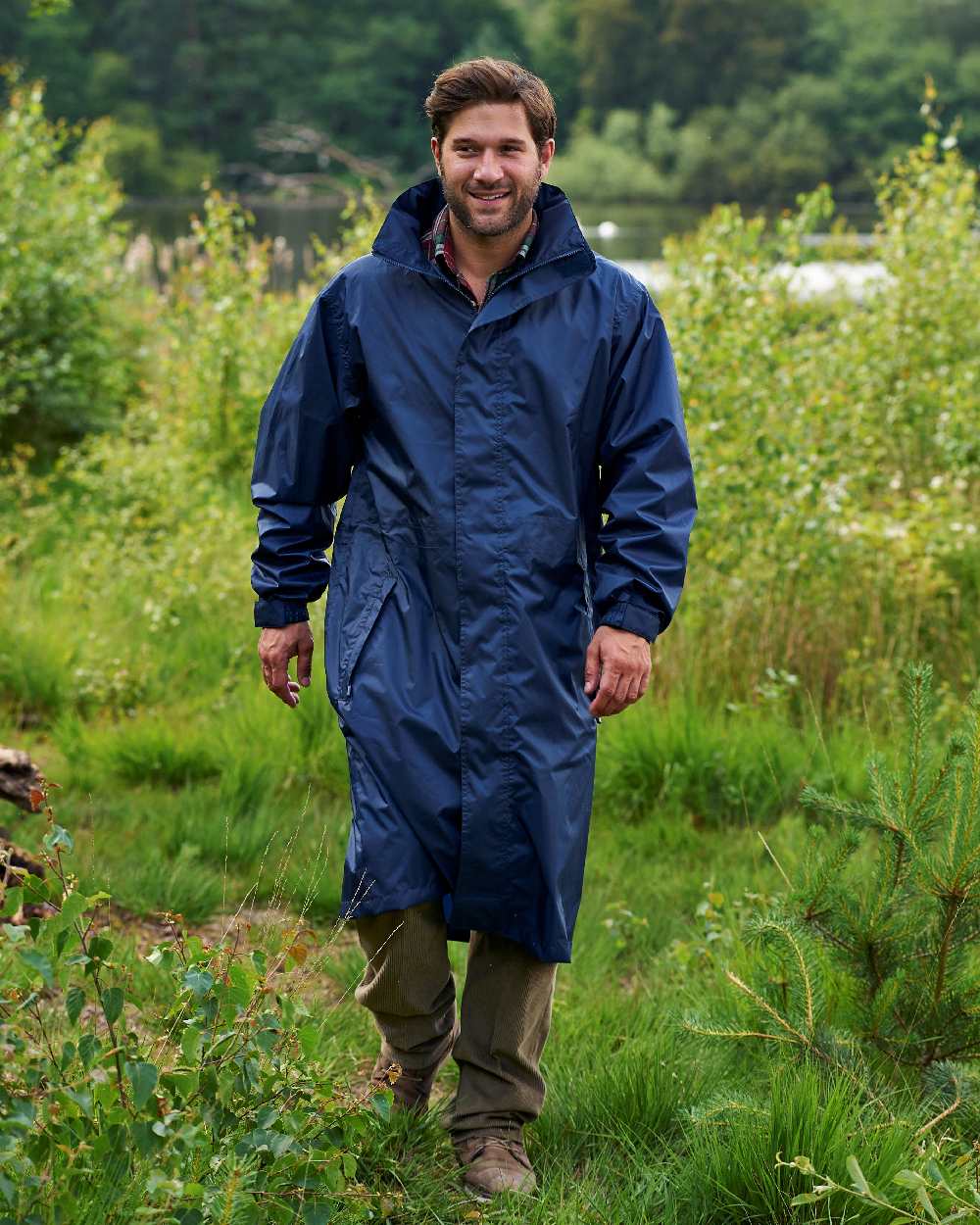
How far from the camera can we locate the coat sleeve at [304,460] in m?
3.41

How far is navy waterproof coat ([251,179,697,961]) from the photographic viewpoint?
321 cm

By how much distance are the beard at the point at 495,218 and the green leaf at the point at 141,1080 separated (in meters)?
1.81

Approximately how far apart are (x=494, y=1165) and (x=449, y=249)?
1920mm

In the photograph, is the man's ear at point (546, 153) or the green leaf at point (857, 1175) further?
the man's ear at point (546, 153)

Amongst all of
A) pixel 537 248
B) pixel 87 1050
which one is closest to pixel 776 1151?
pixel 87 1050

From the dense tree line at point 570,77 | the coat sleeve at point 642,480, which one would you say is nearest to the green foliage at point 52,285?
the coat sleeve at point 642,480

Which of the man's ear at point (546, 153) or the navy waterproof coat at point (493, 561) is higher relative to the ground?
the man's ear at point (546, 153)

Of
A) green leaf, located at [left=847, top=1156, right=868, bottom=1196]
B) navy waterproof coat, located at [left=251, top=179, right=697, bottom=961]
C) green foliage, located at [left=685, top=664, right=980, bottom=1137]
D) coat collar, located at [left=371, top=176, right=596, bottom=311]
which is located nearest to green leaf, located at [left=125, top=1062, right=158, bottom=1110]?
navy waterproof coat, located at [left=251, top=179, right=697, bottom=961]

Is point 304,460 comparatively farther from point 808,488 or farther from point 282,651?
point 808,488

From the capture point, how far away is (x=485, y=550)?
3.20 m

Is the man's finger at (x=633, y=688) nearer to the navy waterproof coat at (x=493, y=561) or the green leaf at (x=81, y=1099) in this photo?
the navy waterproof coat at (x=493, y=561)

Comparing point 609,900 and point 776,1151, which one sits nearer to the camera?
point 776,1151

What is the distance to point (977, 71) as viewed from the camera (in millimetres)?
55562

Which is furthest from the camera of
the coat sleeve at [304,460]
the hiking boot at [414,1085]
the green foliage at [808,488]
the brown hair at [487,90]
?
the green foliage at [808,488]
